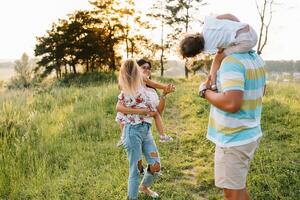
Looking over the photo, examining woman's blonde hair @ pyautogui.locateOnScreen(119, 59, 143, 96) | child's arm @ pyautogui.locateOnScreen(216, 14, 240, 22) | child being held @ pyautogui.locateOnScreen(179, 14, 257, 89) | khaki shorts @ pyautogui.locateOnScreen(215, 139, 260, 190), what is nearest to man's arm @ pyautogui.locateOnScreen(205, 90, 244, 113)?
child being held @ pyautogui.locateOnScreen(179, 14, 257, 89)

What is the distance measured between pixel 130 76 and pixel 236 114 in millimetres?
1830

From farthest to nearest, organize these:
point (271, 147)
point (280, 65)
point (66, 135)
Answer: point (280, 65) < point (66, 135) < point (271, 147)

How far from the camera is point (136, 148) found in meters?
4.59

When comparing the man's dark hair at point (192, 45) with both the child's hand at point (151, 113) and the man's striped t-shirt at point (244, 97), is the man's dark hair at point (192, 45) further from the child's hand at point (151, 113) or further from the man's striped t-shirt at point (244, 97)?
the child's hand at point (151, 113)

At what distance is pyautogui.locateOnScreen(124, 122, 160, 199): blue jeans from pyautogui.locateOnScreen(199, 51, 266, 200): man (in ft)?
5.49

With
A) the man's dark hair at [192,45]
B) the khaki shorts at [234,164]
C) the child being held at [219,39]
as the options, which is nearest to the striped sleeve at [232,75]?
the child being held at [219,39]

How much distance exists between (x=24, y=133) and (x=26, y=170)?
1.75 m

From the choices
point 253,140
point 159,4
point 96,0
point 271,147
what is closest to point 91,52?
point 96,0

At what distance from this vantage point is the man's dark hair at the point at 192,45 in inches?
115

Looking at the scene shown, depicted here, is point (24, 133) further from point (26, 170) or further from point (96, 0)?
point (96, 0)

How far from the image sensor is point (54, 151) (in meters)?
7.54

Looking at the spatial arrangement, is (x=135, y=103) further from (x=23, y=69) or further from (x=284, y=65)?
(x=284, y=65)

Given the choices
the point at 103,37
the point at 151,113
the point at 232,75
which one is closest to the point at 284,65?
the point at 103,37

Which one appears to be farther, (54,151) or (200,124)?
(200,124)
